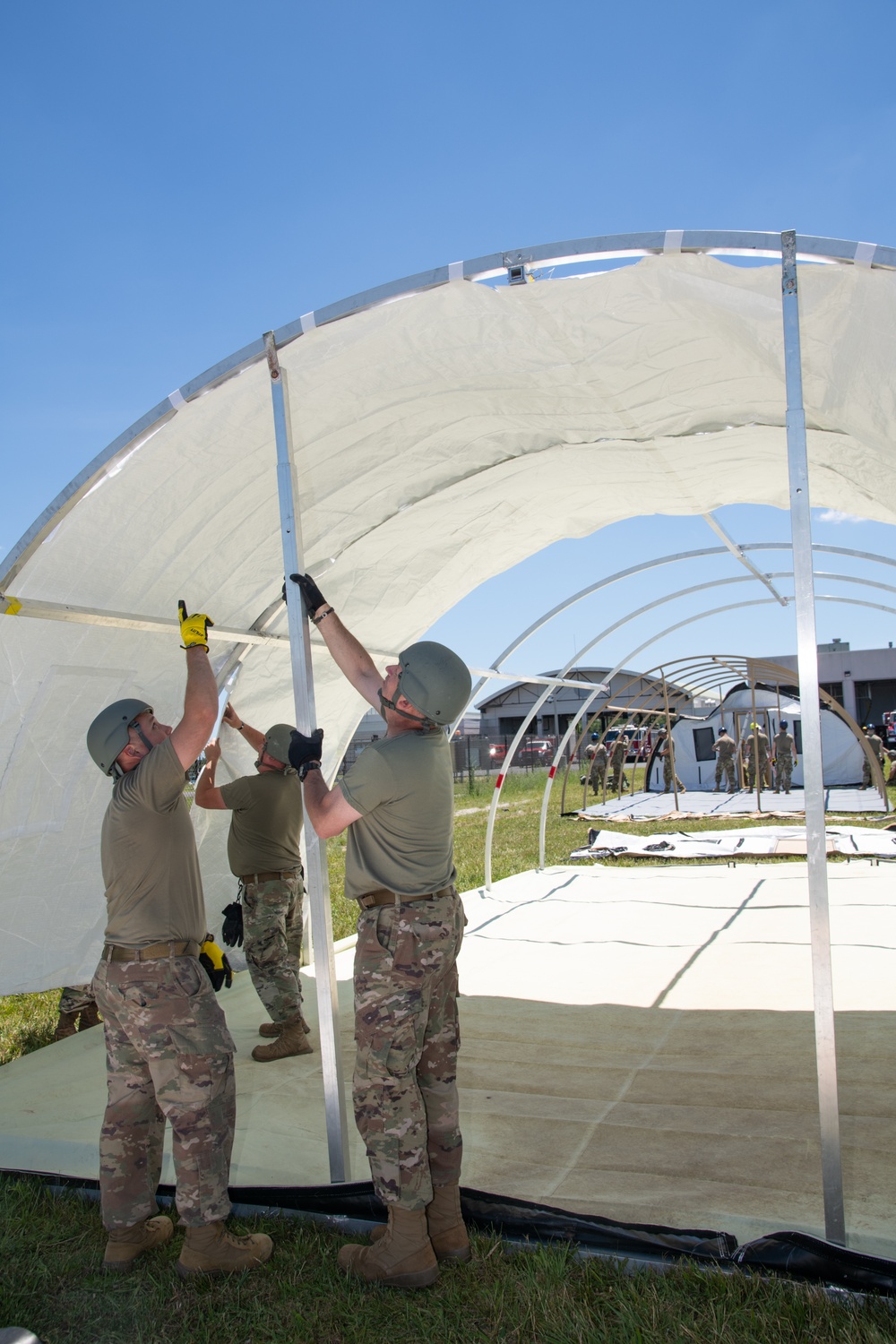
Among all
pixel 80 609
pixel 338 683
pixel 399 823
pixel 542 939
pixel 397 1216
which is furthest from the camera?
pixel 542 939

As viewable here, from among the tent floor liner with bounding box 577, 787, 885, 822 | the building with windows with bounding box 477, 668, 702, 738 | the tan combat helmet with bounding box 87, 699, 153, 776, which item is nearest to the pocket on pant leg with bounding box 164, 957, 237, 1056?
the tan combat helmet with bounding box 87, 699, 153, 776

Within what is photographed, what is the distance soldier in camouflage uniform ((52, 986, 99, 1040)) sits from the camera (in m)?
5.98

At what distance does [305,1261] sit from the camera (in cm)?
304

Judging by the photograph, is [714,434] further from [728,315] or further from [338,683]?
[338,683]

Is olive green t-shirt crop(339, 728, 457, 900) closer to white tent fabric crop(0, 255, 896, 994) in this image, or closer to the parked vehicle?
white tent fabric crop(0, 255, 896, 994)

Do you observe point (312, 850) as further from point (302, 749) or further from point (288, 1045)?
point (288, 1045)

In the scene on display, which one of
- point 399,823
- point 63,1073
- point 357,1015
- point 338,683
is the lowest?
point 63,1073

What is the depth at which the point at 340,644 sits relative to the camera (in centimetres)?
350

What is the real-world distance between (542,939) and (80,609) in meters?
5.03

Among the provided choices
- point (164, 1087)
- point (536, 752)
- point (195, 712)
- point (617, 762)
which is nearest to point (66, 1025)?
point (164, 1087)

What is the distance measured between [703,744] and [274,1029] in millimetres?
19914

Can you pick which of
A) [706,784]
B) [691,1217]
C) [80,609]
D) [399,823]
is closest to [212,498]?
[80,609]

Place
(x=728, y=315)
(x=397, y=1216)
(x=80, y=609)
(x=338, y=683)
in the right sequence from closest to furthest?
(x=397, y=1216) → (x=728, y=315) → (x=80, y=609) → (x=338, y=683)

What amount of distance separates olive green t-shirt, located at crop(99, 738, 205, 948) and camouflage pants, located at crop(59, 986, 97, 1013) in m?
3.21
